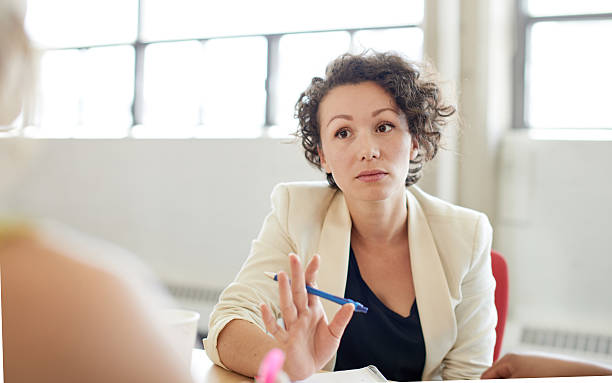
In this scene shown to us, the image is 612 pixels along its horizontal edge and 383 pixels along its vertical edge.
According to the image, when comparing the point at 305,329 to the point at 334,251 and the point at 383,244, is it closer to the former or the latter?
the point at 334,251

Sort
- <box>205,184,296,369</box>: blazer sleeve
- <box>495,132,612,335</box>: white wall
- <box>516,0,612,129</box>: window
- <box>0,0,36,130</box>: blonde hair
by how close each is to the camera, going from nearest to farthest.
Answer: <box>0,0,36,130</box>: blonde hair, <box>205,184,296,369</box>: blazer sleeve, <box>495,132,612,335</box>: white wall, <box>516,0,612,129</box>: window

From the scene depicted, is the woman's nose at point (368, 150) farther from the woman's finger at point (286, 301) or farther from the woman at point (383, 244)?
the woman's finger at point (286, 301)

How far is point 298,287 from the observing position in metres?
0.66

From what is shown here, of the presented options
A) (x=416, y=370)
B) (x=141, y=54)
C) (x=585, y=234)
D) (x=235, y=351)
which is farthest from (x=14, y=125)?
(x=141, y=54)

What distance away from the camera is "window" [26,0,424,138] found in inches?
103

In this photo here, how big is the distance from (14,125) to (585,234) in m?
2.25

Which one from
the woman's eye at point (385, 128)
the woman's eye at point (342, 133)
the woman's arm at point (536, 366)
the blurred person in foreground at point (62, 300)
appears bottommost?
the woman's arm at point (536, 366)

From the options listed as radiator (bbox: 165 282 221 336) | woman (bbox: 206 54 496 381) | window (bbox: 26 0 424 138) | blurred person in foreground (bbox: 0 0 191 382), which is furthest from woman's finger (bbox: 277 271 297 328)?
radiator (bbox: 165 282 221 336)

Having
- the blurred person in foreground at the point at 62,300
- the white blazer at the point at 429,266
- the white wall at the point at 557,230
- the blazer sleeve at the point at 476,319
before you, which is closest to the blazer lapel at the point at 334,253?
the white blazer at the point at 429,266

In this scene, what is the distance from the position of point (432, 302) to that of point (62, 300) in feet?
2.82

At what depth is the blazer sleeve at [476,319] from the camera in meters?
1.02

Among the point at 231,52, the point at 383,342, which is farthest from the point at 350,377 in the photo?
the point at 231,52

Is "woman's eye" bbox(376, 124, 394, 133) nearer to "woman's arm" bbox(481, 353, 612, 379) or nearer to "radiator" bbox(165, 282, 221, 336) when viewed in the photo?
"woman's arm" bbox(481, 353, 612, 379)

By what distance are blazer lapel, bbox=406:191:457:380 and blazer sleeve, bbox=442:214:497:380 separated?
3 cm
